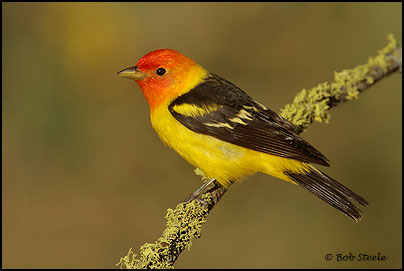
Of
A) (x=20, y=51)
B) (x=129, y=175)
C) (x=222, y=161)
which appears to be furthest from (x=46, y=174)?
(x=222, y=161)

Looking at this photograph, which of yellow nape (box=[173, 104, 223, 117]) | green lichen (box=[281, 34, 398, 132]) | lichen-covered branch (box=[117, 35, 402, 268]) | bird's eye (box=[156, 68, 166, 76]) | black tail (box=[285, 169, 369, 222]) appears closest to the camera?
lichen-covered branch (box=[117, 35, 402, 268])

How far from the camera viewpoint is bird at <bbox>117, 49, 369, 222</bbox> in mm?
3578

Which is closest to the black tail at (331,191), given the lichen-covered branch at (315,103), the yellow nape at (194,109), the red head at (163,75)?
the lichen-covered branch at (315,103)

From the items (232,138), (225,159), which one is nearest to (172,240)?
(225,159)

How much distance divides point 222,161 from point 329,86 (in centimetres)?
129

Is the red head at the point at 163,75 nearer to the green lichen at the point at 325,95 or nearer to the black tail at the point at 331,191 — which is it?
the green lichen at the point at 325,95

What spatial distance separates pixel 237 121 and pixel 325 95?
2.93 feet

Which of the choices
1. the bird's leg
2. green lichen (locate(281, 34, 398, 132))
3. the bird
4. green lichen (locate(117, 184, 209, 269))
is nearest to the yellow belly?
the bird

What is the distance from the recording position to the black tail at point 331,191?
3531mm

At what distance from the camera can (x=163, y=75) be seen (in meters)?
4.22

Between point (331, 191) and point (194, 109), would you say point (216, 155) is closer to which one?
point (194, 109)

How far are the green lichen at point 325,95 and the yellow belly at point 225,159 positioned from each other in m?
0.58

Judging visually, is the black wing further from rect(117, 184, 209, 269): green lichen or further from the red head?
rect(117, 184, 209, 269): green lichen

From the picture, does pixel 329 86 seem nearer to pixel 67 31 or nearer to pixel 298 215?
pixel 298 215
